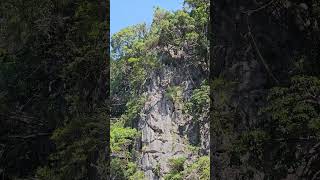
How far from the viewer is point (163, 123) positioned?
8312mm

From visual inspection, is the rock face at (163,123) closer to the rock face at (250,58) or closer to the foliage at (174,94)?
the foliage at (174,94)

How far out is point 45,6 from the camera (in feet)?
6.90

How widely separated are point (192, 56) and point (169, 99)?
2.49 feet

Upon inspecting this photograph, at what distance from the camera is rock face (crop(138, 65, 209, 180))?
7.38 metres

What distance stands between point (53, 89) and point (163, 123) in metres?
6.31

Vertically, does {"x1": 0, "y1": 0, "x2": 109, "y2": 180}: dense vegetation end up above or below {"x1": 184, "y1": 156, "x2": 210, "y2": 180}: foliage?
above

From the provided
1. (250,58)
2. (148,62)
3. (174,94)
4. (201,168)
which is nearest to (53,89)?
(250,58)

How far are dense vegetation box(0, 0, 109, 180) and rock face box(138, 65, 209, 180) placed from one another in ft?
17.0

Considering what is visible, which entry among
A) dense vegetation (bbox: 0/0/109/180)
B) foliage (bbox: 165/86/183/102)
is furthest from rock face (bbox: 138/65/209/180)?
dense vegetation (bbox: 0/0/109/180)

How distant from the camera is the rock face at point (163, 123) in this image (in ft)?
24.2

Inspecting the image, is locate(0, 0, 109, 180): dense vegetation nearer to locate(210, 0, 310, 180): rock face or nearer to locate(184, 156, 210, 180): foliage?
locate(210, 0, 310, 180): rock face

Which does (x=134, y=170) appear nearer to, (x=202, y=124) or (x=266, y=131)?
(x=202, y=124)

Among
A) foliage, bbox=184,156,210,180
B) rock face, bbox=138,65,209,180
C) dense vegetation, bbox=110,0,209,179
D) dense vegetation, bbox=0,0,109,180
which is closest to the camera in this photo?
dense vegetation, bbox=0,0,109,180

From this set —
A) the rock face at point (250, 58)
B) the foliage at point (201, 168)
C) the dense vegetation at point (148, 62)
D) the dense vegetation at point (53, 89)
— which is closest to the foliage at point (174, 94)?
the dense vegetation at point (148, 62)
